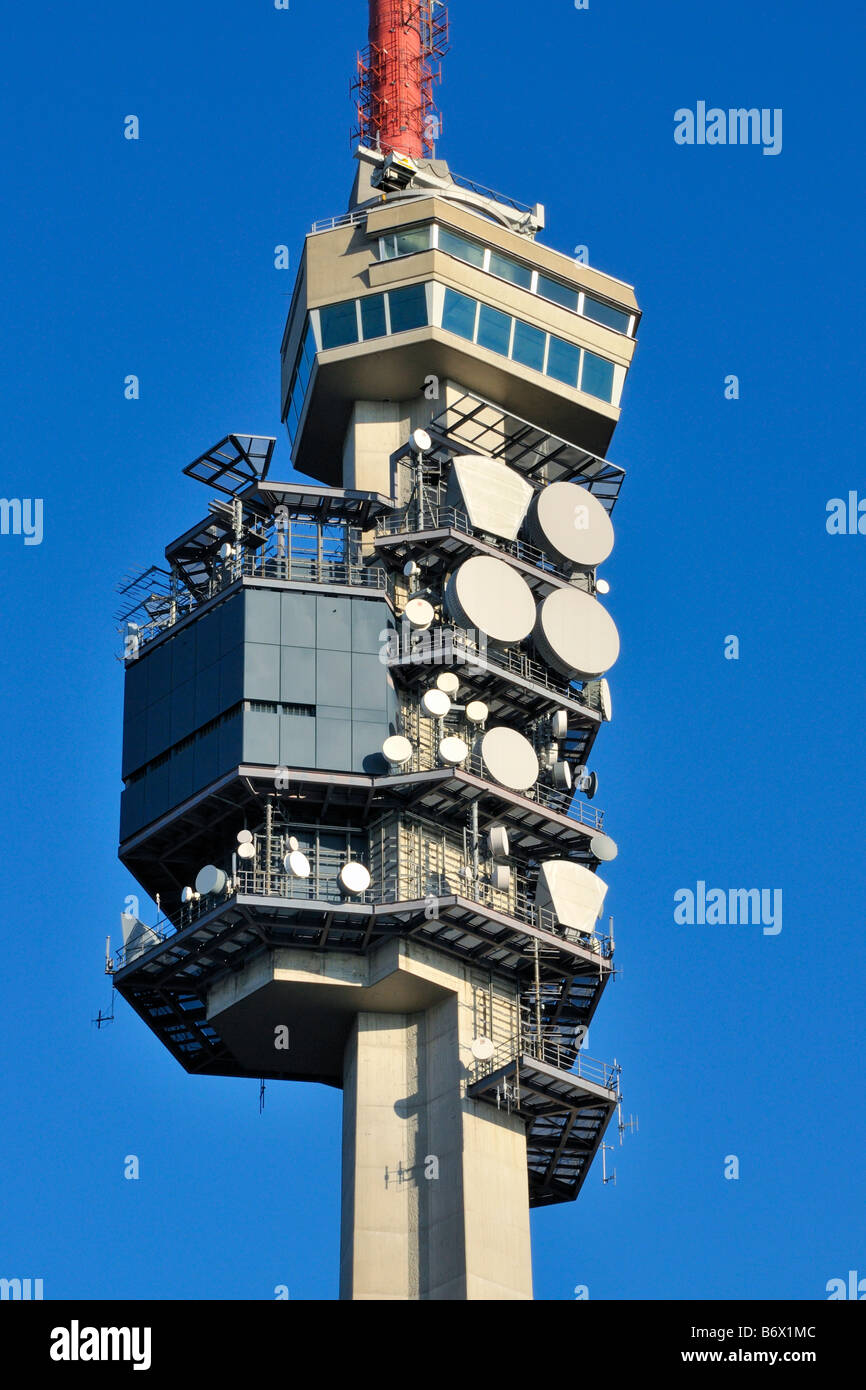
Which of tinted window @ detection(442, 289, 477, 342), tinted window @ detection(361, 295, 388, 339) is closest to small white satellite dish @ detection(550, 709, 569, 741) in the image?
tinted window @ detection(442, 289, 477, 342)

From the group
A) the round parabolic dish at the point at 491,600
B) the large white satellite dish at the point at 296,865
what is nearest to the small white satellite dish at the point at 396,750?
the large white satellite dish at the point at 296,865

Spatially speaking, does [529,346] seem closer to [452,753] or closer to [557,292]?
[557,292]

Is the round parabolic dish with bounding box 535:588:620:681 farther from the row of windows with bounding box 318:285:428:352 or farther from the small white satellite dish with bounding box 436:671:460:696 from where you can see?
the row of windows with bounding box 318:285:428:352

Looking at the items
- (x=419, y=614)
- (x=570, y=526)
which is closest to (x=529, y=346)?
(x=570, y=526)

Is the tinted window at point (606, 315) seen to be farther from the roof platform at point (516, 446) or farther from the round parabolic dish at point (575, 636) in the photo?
the round parabolic dish at point (575, 636)

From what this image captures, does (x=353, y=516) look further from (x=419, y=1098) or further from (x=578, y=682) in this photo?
(x=419, y=1098)
